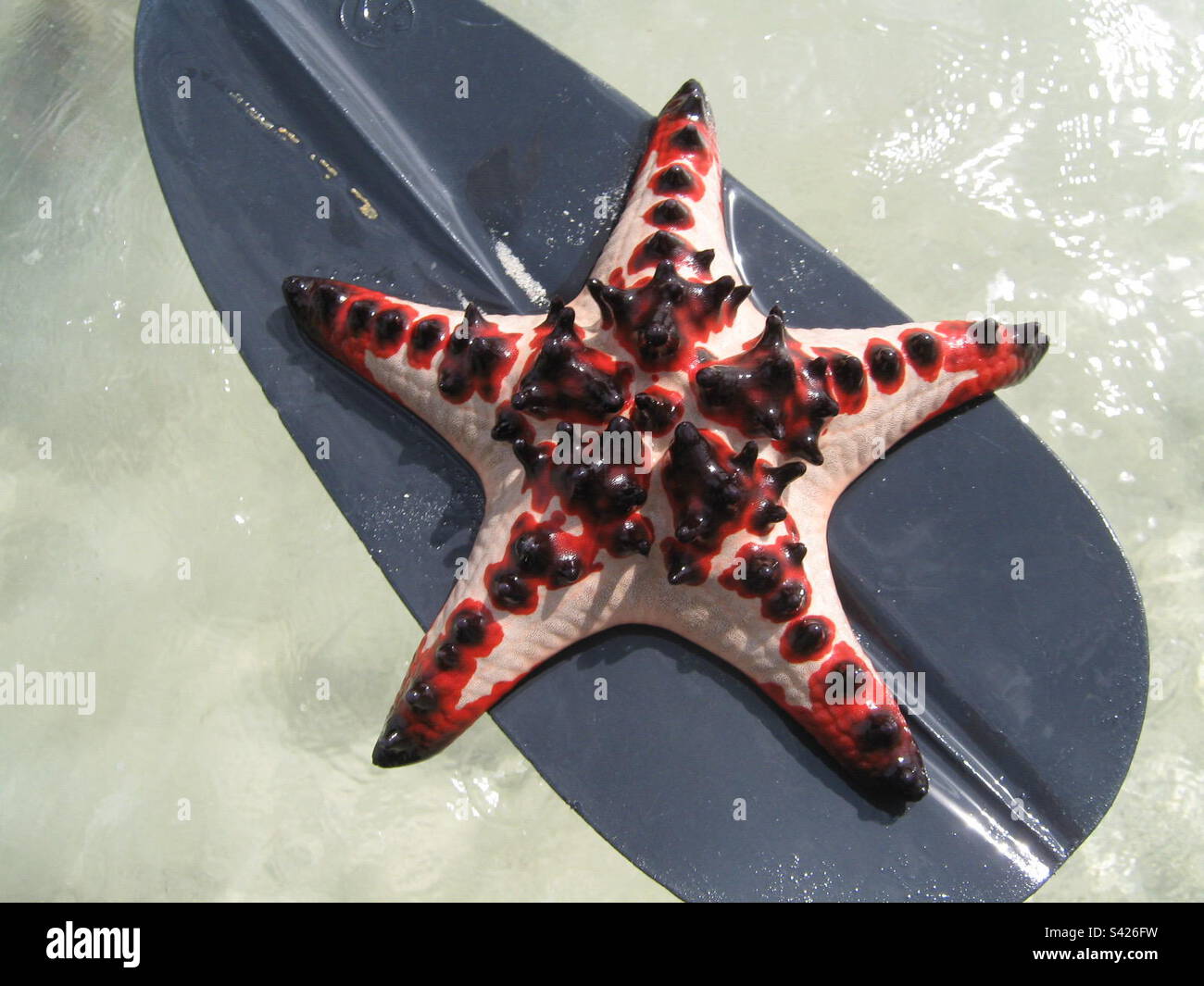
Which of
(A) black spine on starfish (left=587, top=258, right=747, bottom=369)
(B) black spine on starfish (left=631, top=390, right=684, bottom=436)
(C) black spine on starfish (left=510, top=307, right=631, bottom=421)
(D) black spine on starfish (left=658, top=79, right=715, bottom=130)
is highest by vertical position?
(D) black spine on starfish (left=658, top=79, right=715, bottom=130)

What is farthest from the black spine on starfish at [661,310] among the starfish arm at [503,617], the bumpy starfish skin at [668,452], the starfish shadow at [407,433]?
the starfish shadow at [407,433]

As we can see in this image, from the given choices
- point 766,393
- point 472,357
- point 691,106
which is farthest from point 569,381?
point 691,106

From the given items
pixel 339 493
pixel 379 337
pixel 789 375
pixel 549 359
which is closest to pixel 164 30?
pixel 379 337

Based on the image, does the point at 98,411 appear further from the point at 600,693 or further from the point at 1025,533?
the point at 1025,533

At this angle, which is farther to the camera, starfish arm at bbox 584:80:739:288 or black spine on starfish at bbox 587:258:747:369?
starfish arm at bbox 584:80:739:288

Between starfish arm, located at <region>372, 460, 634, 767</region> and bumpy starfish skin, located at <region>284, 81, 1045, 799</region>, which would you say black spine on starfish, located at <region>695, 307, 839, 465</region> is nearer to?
bumpy starfish skin, located at <region>284, 81, 1045, 799</region>

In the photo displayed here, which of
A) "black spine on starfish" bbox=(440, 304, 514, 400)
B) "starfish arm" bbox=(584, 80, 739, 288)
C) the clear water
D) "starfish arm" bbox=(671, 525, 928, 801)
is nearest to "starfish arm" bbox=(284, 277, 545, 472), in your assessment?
"black spine on starfish" bbox=(440, 304, 514, 400)

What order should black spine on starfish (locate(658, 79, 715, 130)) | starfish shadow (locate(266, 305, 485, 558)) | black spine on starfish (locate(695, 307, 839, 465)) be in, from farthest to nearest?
black spine on starfish (locate(658, 79, 715, 130)) < starfish shadow (locate(266, 305, 485, 558)) < black spine on starfish (locate(695, 307, 839, 465))
